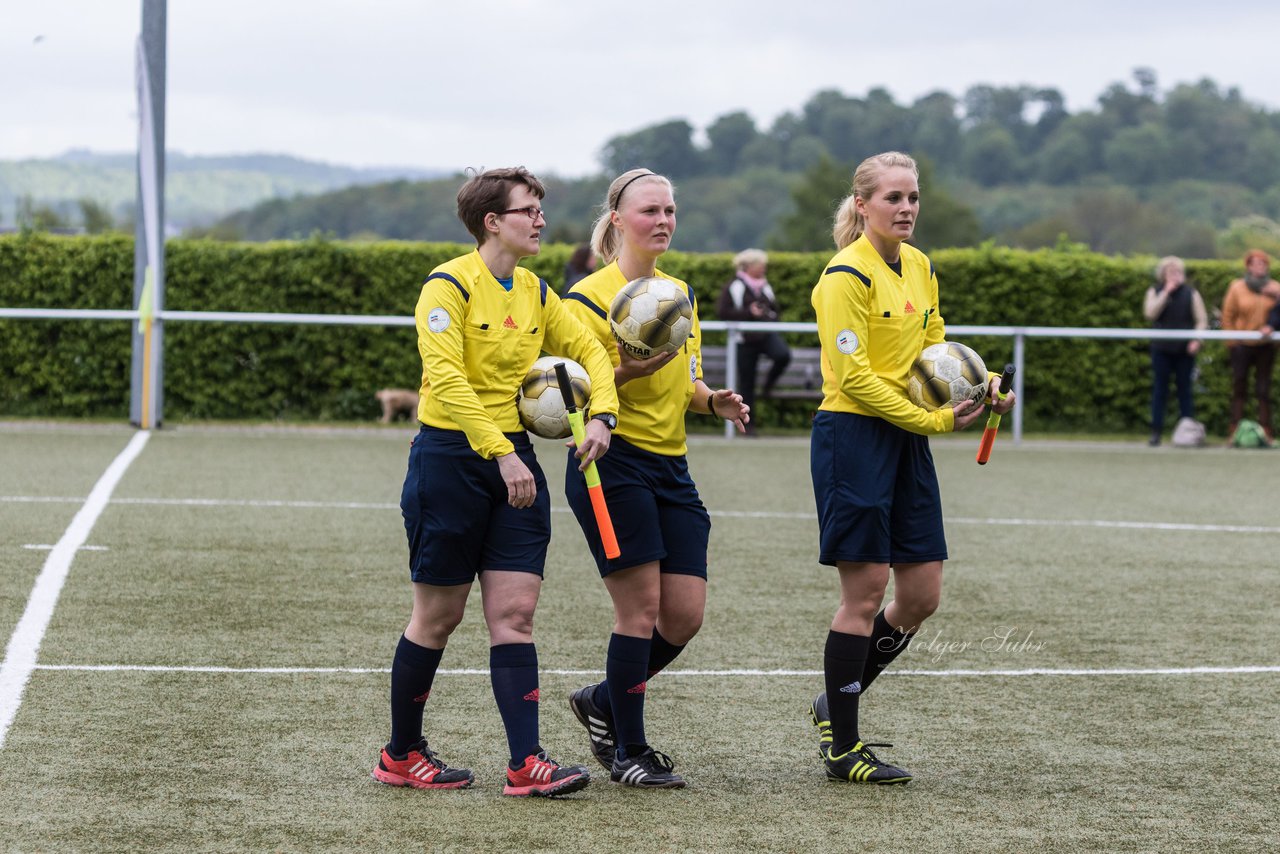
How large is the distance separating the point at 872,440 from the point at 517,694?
131 centimetres

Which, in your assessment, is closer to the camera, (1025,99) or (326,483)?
(326,483)

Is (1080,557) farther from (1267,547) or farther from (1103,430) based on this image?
(1103,430)

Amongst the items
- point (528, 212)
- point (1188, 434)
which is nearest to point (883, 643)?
point (528, 212)

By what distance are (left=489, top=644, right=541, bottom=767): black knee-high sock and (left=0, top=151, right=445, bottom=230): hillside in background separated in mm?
77336

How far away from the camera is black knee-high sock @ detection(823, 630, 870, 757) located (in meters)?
5.16

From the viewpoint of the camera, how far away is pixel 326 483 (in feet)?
42.3

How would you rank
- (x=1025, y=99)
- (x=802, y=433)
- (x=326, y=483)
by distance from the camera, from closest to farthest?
(x=326, y=483) < (x=802, y=433) < (x=1025, y=99)

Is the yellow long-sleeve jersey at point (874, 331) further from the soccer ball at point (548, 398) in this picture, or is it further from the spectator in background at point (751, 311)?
the spectator in background at point (751, 311)

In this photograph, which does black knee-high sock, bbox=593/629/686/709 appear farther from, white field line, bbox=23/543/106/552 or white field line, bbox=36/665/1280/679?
white field line, bbox=23/543/106/552

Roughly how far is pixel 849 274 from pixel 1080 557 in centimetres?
537

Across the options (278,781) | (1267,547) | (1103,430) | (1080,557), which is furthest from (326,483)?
(1103,430)

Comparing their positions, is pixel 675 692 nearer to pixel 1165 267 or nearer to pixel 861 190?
pixel 861 190

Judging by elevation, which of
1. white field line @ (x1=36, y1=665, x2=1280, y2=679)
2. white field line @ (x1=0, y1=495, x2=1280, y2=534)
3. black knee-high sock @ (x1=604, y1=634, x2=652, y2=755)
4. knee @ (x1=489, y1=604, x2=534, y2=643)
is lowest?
white field line @ (x1=0, y1=495, x2=1280, y2=534)

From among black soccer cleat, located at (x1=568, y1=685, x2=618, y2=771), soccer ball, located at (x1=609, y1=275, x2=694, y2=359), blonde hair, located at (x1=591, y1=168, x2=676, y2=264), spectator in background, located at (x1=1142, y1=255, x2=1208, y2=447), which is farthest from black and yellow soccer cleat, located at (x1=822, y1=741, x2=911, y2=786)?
spectator in background, located at (x1=1142, y1=255, x2=1208, y2=447)
